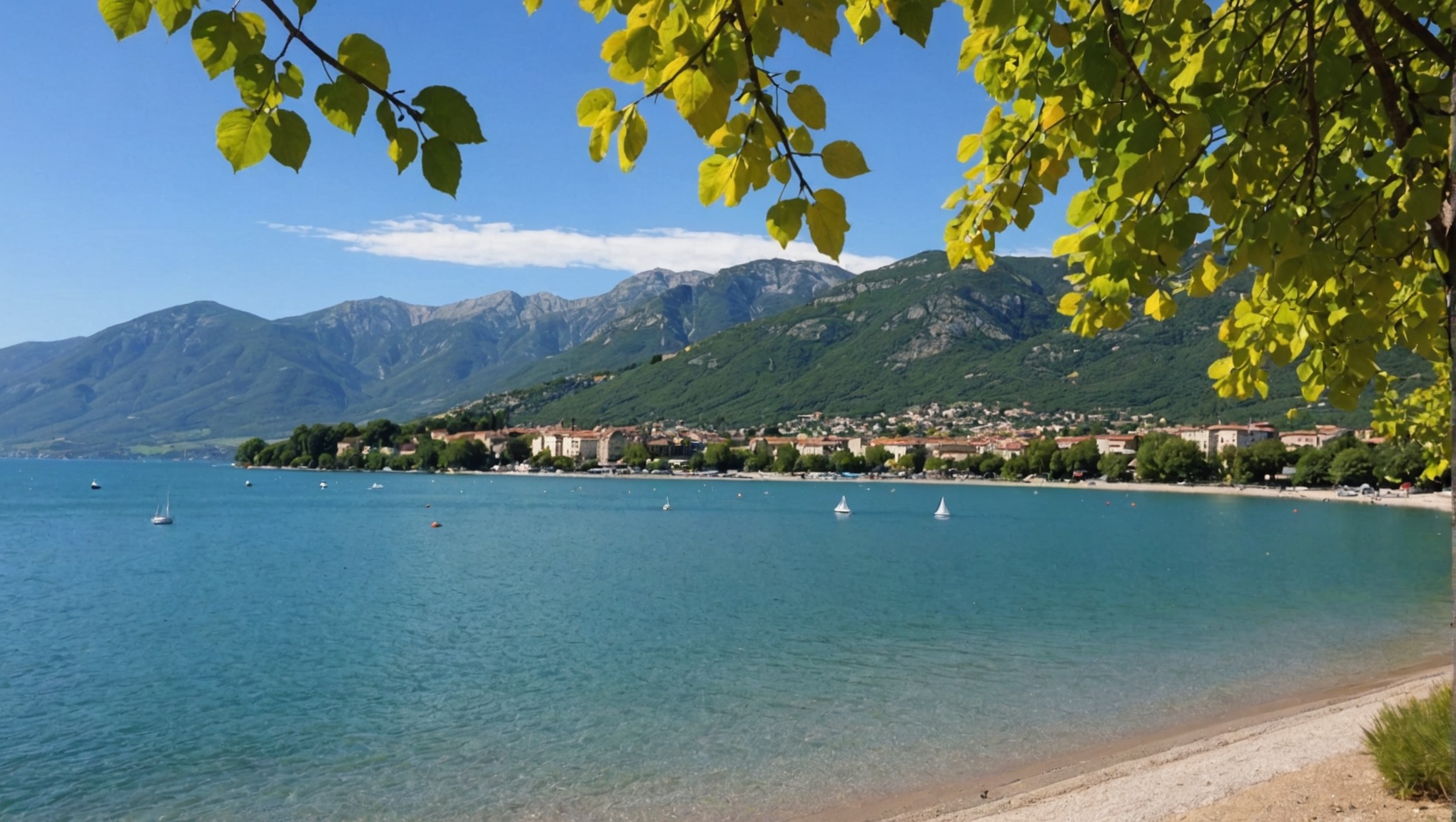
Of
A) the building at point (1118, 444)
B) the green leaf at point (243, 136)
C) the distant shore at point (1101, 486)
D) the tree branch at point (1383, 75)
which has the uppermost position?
the building at point (1118, 444)

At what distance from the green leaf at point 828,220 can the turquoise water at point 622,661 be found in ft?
32.6

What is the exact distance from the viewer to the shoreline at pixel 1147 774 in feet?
30.5

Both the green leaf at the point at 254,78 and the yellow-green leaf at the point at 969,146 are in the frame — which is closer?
the green leaf at the point at 254,78

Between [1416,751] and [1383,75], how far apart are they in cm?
669

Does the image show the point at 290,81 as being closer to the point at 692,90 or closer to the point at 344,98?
the point at 344,98

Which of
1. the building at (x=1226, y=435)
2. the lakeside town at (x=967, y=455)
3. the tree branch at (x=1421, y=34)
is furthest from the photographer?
the building at (x=1226, y=435)

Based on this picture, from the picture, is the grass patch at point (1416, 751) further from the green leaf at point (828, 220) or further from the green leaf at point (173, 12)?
the green leaf at point (173, 12)

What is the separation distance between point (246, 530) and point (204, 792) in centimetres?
5064

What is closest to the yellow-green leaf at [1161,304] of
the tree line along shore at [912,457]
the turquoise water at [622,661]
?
the turquoise water at [622,661]

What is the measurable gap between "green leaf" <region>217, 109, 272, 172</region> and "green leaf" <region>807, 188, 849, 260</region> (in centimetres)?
100

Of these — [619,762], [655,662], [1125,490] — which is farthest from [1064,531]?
[1125,490]

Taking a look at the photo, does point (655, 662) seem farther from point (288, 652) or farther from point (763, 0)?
point (763, 0)

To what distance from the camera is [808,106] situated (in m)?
1.98

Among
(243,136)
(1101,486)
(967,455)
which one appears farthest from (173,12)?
(967,455)
